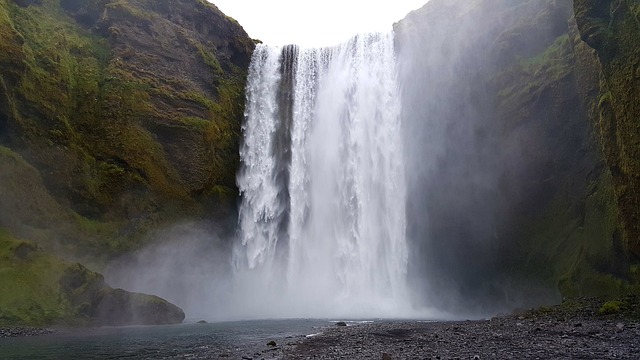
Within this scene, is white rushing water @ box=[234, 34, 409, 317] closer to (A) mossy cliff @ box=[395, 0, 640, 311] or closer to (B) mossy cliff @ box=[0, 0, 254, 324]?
(A) mossy cliff @ box=[395, 0, 640, 311]

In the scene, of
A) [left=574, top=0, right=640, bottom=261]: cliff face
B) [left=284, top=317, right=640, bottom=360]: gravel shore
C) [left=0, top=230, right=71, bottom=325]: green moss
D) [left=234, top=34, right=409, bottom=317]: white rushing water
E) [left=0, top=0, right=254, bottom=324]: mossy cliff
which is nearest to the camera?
[left=284, top=317, right=640, bottom=360]: gravel shore

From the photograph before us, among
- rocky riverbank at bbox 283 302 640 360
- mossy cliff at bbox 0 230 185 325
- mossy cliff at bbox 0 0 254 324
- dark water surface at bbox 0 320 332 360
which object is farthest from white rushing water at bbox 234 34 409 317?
rocky riverbank at bbox 283 302 640 360

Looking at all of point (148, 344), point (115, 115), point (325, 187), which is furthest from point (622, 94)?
point (115, 115)

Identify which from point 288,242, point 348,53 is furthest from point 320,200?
point 348,53

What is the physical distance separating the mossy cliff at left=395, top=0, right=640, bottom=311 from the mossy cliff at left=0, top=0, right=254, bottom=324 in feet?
48.7

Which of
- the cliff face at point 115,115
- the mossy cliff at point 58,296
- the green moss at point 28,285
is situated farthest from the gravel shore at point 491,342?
the cliff face at point 115,115

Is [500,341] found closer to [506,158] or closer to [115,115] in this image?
[506,158]

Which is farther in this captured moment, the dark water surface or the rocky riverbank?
the dark water surface

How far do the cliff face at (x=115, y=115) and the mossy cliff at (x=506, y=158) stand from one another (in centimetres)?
1489

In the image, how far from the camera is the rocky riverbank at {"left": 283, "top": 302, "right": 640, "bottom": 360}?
10555 mm

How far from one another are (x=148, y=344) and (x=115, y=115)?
22.3 m

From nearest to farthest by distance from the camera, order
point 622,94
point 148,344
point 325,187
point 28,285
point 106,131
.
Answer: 1. point 148,344
2. point 622,94
3. point 28,285
4. point 106,131
5. point 325,187

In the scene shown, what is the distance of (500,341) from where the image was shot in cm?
1254

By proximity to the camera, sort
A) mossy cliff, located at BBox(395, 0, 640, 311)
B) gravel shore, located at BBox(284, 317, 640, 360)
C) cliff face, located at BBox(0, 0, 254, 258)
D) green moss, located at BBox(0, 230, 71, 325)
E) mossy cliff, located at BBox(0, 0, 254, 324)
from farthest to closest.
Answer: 1. cliff face, located at BBox(0, 0, 254, 258)
2. mossy cliff, located at BBox(0, 0, 254, 324)
3. mossy cliff, located at BBox(395, 0, 640, 311)
4. green moss, located at BBox(0, 230, 71, 325)
5. gravel shore, located at BBox(284, 317, 640, 360)
